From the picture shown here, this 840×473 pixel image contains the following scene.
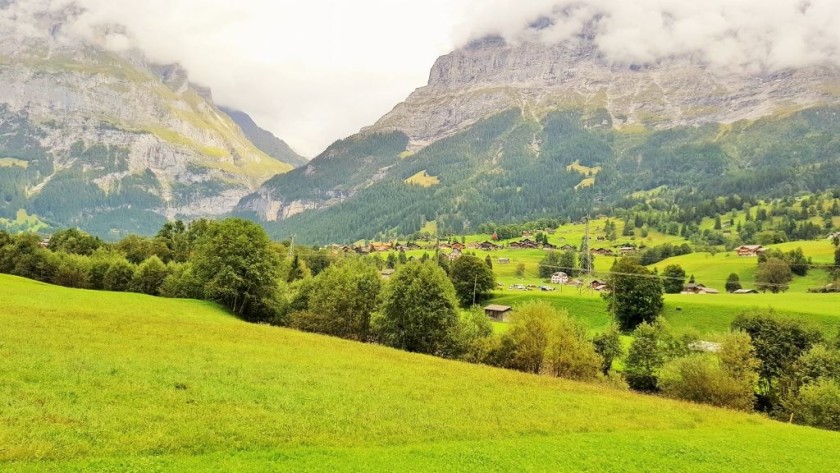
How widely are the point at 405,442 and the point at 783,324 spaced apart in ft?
236

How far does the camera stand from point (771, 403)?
6581 centimetres

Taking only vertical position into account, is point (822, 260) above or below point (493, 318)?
above

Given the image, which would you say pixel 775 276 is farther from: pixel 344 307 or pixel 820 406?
pixel 344 307

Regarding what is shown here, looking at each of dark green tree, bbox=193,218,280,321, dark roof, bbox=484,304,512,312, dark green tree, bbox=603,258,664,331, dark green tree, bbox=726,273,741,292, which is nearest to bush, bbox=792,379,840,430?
→ dark green tree, bbox=603,258,664,331

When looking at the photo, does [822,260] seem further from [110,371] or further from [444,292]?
[110,371]

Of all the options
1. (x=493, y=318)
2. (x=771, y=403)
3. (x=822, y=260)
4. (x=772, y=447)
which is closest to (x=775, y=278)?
(x=822, y=260)

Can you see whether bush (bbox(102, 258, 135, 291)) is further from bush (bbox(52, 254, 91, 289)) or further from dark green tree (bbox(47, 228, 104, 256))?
dark green tree (bbox(47, 228, 104, 256))

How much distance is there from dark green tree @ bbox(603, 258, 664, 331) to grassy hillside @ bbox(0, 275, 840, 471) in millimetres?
68401

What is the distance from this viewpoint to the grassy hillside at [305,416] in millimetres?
21109

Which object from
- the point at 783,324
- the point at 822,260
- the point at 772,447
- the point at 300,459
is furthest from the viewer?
the point at 822,260

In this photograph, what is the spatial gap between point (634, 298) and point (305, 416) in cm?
9795

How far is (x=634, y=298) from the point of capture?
111 meters

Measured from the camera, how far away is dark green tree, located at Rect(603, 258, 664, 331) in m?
110

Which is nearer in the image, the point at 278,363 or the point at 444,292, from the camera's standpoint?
the point at 278,363
